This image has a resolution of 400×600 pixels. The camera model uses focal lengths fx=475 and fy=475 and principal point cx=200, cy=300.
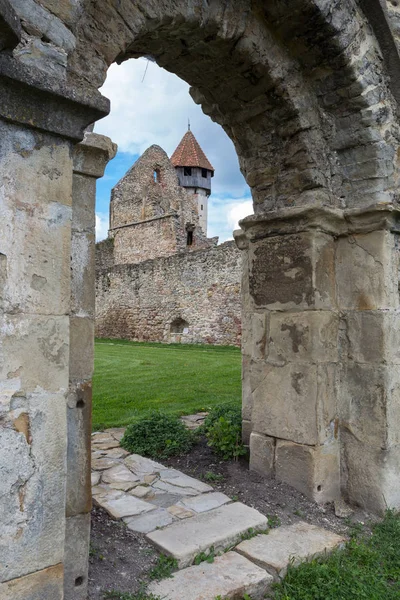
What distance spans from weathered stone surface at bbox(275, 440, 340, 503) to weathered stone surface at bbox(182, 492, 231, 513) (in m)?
0.53

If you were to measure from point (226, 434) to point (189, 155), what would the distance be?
1313 inches

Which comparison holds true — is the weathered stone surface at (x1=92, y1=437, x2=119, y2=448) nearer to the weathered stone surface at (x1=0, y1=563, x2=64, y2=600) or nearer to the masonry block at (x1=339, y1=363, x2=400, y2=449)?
the masonry block at (x1=339, y1=363, x2=400, y2=449)

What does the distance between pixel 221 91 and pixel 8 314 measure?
2.75 m

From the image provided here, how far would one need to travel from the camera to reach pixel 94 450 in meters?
4.82

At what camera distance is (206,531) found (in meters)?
3.04

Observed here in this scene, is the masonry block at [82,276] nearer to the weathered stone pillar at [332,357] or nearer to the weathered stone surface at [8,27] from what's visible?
the weathered stone surface at [8,27]

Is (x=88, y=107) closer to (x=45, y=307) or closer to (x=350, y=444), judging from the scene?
(x=45, y=307)

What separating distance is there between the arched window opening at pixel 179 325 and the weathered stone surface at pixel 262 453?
14095mm

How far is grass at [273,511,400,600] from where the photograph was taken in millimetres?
2541

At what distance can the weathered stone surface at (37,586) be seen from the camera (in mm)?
1829

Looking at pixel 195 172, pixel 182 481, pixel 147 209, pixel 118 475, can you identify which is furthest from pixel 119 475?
pixel 195 172

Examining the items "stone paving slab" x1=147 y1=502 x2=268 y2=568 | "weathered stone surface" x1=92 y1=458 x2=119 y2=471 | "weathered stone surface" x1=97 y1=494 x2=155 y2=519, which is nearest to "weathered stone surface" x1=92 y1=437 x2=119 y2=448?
"weathered stone surface" x1=92 y1=458 x2=119 y2=471

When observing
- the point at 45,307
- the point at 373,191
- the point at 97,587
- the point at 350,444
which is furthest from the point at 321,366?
the point at 45,307

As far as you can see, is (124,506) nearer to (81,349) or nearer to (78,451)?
(78,451)
